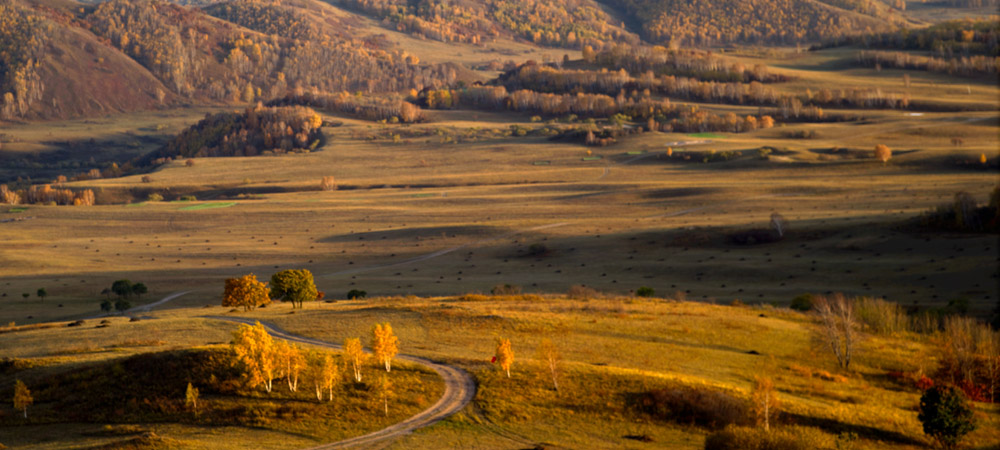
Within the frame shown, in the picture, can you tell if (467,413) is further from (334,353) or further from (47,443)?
(47,443)

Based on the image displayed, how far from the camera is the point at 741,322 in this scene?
74562 millimetres

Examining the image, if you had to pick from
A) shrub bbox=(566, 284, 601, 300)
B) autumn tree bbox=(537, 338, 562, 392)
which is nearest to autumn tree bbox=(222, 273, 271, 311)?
shrub bbox=(566, 284, 601, 300)

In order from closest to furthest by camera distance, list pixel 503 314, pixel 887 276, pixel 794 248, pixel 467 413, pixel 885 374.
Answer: pixel 467 413
pixel 885 374
pixel 503 314
pixel 887 276
pixel 794 248

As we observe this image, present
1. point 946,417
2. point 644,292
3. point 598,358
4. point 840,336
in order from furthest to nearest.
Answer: point 644,292
point 840,336
point 598,358
point 946,417

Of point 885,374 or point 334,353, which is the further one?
point 885,374

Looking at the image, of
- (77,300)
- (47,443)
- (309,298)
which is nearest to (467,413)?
(47,443)

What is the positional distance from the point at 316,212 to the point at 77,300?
72.5m

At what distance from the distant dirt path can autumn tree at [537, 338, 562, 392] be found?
4.75m

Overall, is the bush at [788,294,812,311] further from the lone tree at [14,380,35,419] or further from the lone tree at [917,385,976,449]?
the lone tree at [14,380,35,419]

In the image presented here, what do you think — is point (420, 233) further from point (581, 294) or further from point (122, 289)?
point (581, 294)

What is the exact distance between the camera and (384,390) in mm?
48625

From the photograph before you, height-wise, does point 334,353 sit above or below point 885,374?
above

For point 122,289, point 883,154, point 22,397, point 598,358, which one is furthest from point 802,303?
point 883,154

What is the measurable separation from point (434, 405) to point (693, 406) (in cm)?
1456
